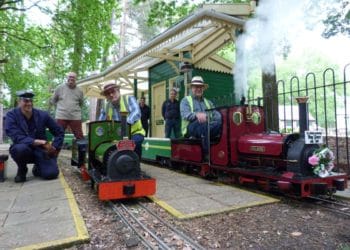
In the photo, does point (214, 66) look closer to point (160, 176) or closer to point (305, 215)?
point (160, 176)

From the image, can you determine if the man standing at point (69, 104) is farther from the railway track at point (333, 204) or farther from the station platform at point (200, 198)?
the railway track at point (333, 204)

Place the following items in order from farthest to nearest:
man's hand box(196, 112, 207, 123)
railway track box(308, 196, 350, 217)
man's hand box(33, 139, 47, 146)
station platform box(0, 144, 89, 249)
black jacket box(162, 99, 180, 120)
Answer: black jacket box(162, 99, 180, 120), man's hand box(33, 139, 47, 146), man's hand box(196, 112, 207, 123), railway track box(308, 196, 350, 217), station platform box(0, 144, 89, 249)

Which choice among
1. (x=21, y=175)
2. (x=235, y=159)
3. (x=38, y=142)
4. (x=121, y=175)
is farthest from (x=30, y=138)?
(x=235, y=159)

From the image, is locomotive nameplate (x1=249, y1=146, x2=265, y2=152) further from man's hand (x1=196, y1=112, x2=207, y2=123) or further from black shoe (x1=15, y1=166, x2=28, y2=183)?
black shoe (x1=15, y1=166, x2=28, y2=183)

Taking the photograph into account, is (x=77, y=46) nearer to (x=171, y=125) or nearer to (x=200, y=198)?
(x=171, y=125)

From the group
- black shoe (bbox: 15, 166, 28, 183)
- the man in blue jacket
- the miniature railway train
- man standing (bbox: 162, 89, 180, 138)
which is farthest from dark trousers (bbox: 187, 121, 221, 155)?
black shoe (bbox: 15, 166, 28, 183)

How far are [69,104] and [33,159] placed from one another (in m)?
1.63

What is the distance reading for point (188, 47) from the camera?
9.62m

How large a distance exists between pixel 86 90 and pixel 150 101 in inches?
175

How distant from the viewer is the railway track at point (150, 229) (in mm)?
2846

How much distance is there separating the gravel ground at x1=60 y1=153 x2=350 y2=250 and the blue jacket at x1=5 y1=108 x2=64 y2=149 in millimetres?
2042

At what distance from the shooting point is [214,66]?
10.7m

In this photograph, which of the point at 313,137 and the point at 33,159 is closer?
the point at 313,137

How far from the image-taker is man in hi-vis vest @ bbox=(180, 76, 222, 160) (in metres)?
5.46
